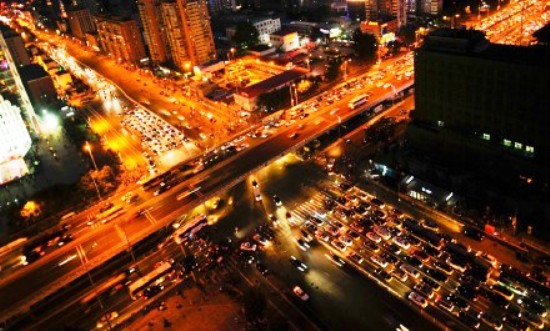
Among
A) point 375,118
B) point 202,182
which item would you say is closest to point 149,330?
point 202,182

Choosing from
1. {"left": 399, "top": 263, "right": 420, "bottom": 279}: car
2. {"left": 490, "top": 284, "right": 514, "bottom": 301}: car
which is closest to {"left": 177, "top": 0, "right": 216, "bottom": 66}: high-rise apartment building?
{"left": 399, "top": 263, "right": 420, "bottom": 279}: car

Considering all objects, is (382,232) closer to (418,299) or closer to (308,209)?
(418,299)

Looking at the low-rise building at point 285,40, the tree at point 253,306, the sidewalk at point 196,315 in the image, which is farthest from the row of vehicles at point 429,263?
the low-rise building at point 285,40

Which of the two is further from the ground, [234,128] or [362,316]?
[234,128]

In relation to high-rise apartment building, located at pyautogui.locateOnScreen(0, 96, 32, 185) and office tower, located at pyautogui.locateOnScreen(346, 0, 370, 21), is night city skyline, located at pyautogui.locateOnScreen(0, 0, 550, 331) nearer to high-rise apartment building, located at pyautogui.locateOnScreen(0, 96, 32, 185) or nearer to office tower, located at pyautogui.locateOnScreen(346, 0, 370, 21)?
high-rise apartment building, located at pyautogui.locateOnScreen(0, 96, 32, 185)

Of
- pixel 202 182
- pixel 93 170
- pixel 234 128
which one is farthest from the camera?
pixel 234 128

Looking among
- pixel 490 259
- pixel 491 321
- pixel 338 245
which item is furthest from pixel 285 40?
pixel 491 321

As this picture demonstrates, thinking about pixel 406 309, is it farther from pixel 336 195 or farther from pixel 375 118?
pixel 375 118
